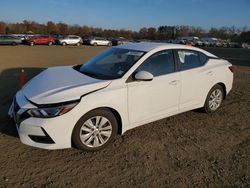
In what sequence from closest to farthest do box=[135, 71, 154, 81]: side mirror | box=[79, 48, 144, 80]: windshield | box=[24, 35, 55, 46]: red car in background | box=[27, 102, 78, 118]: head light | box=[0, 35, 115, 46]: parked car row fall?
box=[27, 102, 78, 118]: head light < box=[135, 71, 154, 81]: side mirror < box=[79, 48, 144, 80]: windshield < box=[0, 35, 115, 46]: parked car row < box=[24, 35, 55, 46]: red car in background

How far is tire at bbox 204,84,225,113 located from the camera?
5672mm

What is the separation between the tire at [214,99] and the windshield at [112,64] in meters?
1.92

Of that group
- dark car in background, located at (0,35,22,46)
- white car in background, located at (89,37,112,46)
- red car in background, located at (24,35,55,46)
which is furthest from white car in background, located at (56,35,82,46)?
dark car in background, located at (0,35,22,46)

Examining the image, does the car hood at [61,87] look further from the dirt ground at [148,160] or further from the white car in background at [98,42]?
the white car in background at [98,42]

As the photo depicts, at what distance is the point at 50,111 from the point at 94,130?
72 cm

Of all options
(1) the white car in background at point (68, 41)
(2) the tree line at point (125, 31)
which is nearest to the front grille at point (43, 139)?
(1) the white car in background at point (68, 41)

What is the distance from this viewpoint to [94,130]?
13.2 ft

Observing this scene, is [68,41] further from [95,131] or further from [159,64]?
[95,131]

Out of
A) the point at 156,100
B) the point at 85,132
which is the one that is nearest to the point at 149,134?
the point at 156,100

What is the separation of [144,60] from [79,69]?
4.35ft

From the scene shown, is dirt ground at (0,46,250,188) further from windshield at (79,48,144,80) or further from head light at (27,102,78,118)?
windshield at (79,48,144,80)

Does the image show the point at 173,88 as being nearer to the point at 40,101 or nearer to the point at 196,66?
the point at 196,66

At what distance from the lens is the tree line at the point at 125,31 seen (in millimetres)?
78312

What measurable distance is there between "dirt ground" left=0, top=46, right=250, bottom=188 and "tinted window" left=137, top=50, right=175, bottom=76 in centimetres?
108
